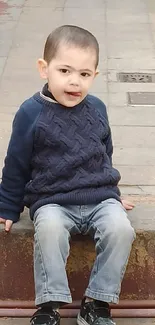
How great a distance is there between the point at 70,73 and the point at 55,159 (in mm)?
393

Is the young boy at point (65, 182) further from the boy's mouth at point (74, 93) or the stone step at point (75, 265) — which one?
the stone step at point (75, 265)

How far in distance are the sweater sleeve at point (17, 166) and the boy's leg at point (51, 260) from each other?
275 millimetres

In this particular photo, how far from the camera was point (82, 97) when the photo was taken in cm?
325

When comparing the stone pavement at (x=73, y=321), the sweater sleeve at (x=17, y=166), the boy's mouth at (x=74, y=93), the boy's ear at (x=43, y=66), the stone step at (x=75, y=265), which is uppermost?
the boy's ear at (x=43, y=66)

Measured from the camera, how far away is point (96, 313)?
3.09m

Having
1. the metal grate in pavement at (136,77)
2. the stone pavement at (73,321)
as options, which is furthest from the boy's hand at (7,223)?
the metal grate in pavement at (136,77)

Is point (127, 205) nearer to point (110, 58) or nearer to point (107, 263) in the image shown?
point (107, 263)

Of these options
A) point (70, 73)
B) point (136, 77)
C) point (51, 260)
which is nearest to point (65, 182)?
point (51, 260)

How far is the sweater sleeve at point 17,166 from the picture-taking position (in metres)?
3.24

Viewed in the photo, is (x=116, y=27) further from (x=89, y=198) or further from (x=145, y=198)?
(x=89, y=198)

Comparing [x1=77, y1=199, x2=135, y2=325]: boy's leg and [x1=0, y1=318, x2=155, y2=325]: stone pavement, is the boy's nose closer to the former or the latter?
[x1=77, y1=199, x2=135, y2=325]: boy's leg

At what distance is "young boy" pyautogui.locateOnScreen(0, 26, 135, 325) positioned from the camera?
3.04 meters

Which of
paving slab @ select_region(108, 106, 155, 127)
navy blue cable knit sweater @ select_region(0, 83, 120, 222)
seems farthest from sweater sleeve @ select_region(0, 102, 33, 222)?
paving slab @ select_region(108, 106, 155, 127)

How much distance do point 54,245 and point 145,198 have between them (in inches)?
42.2
